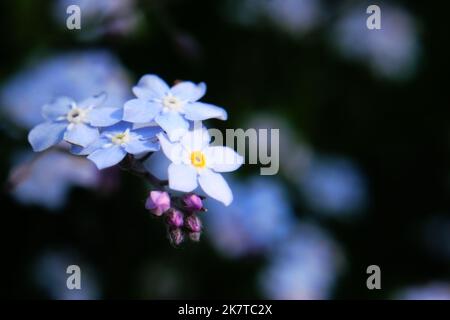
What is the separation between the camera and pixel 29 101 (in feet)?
7.46

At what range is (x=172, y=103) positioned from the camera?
1.52 meters

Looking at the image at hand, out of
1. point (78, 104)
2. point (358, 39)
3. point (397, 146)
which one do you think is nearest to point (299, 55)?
point (358, 39)

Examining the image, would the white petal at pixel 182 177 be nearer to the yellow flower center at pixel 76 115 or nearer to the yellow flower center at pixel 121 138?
the yellow flower center at pixel 121 138

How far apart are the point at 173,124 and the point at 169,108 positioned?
7 centimetres

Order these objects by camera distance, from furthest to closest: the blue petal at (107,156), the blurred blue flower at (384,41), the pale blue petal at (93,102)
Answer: the blurred blue flower at (384,41), the pale blue petal at (93,102), the blue petal at (107,156)

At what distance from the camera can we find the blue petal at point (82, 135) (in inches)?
58.2

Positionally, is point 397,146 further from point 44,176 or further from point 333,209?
point 44,176

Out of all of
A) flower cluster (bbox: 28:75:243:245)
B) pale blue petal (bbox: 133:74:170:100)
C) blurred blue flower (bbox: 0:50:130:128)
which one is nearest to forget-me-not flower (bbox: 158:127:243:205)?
flower cluster (bbox: 28:75:243:245)

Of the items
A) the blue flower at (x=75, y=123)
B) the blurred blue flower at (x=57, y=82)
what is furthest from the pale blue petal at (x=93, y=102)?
the blurred blue flower at (x=57, y=82)

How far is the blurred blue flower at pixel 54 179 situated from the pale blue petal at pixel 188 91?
29.5 inches

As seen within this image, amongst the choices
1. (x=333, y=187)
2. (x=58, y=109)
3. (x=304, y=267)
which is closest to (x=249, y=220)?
(x=304, y=267)

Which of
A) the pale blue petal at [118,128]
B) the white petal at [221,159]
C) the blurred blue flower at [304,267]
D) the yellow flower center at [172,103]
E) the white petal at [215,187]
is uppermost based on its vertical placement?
the yellow flower center at [172,103]

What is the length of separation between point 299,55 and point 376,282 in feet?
2.89

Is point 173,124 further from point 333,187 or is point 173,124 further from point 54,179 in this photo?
point 333,187
